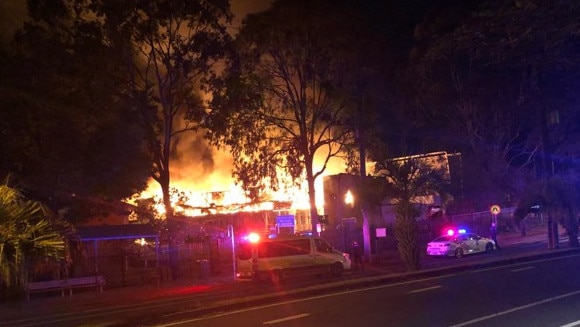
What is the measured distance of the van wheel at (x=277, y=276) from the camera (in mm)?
22422

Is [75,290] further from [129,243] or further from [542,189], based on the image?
[542,189]

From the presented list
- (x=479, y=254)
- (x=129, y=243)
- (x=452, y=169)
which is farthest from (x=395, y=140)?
(x=129, y=243)

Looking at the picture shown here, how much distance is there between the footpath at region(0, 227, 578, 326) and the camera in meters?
17.2

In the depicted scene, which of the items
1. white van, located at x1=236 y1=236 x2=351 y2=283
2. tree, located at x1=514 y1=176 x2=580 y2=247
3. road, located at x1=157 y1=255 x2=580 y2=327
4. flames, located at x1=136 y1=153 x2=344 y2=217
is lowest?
road, located at x1=157 y1=255 x2=580 y2=327

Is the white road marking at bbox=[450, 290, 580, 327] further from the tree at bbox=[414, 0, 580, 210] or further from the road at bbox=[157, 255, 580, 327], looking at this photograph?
the tree at bbox=[414, 0, 580, 210]

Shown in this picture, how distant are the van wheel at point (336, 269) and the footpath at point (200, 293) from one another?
471 mm

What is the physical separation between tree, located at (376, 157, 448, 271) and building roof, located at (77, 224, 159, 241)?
11.3 m

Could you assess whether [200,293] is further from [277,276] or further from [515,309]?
[515,309]

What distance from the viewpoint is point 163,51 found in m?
28.0

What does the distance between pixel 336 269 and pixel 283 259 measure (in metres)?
2.60

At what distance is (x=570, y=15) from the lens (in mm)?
17391

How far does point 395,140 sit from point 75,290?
28522 mm

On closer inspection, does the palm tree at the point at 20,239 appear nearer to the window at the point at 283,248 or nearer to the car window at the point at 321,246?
the window at the point at 283,248

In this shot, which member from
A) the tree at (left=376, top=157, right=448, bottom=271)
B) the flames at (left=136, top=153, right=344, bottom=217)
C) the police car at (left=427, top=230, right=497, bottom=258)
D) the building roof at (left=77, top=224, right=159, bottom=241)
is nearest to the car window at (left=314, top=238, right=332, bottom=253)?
the tree at (left=376, top=157, right=448, bottom=271)
